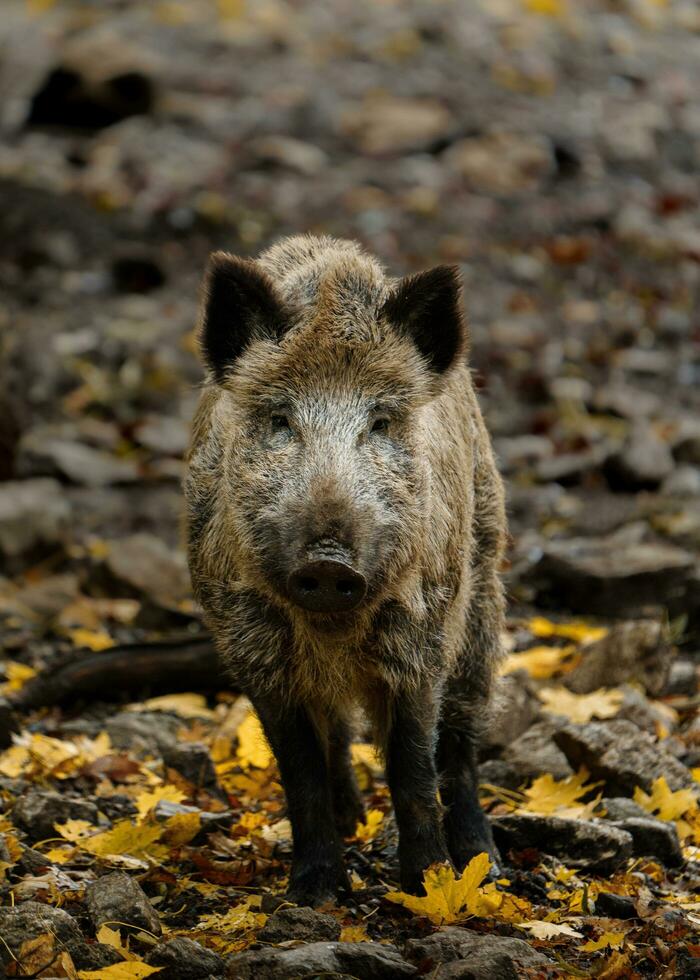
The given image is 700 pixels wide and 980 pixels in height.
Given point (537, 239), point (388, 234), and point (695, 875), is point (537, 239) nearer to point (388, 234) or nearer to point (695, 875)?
point (388, 234)

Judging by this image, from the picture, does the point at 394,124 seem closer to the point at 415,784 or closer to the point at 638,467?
the point at 638,467

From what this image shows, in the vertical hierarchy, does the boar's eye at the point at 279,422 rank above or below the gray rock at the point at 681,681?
above

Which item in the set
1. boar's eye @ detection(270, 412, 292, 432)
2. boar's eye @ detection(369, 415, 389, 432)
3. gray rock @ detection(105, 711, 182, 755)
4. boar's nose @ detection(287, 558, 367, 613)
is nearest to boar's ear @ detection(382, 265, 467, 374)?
boar's eye @ detection(369, 415, 389, 432)

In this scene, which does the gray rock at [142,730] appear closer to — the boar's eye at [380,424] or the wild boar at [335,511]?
the wild boar at [335,511]

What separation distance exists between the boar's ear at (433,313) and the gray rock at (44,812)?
2.13 m

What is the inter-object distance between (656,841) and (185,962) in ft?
6.43

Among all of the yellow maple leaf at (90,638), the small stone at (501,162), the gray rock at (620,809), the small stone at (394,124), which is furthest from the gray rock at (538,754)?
the small stone at (394,124)

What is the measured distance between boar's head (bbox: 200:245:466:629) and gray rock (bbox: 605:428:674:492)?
6.00 metres

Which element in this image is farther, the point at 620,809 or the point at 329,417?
the point at 620,809

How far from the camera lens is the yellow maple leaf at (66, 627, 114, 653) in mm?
7762

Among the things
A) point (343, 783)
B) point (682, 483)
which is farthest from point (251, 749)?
point (682, 483)

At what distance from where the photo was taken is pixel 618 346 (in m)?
13.2

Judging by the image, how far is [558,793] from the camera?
17.9 ft

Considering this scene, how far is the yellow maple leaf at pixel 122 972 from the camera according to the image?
12.0 ft
